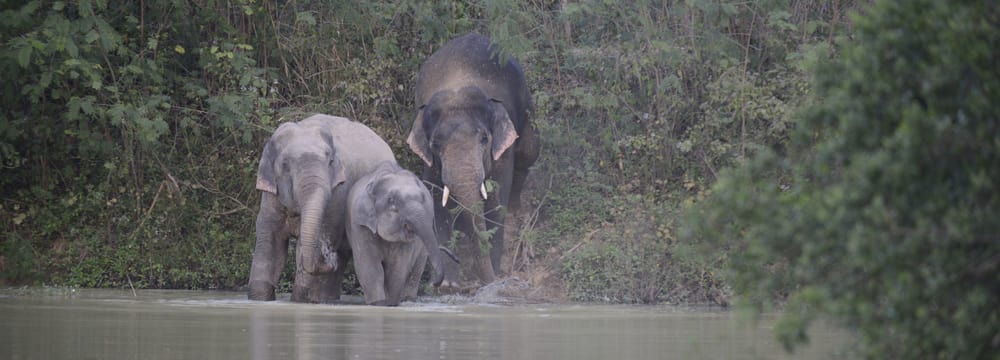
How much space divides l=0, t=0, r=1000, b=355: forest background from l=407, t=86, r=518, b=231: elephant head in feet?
2.26

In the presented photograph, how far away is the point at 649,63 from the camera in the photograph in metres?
15.5

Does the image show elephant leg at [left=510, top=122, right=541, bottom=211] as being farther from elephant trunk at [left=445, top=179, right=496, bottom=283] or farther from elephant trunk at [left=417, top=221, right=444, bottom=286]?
elephant trunk at [left=417, top=221, right=444, bottom=286]

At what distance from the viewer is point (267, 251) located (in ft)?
46.3

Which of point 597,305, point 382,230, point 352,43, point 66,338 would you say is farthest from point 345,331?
point 352,43

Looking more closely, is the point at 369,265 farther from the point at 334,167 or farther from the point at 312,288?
the point at 334,167

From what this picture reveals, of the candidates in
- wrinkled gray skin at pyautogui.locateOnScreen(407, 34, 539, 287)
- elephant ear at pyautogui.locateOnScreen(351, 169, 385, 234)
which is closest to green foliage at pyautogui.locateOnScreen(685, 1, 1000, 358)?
elephant ear at pyautogui.locateOnScreen(351, 169, 385, 234)

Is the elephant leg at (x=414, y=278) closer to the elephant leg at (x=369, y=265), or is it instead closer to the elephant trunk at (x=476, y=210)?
the elephant leg at (x=369, y=265)

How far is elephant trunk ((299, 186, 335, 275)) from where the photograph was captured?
13.4m

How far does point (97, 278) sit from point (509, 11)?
5133mm

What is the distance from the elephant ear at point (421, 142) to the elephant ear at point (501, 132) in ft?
2.20

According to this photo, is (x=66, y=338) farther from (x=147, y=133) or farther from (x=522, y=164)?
(x=522, y=164)

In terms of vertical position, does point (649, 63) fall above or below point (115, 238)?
above

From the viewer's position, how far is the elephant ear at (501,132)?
606 inches

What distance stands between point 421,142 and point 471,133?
631 millimetres
